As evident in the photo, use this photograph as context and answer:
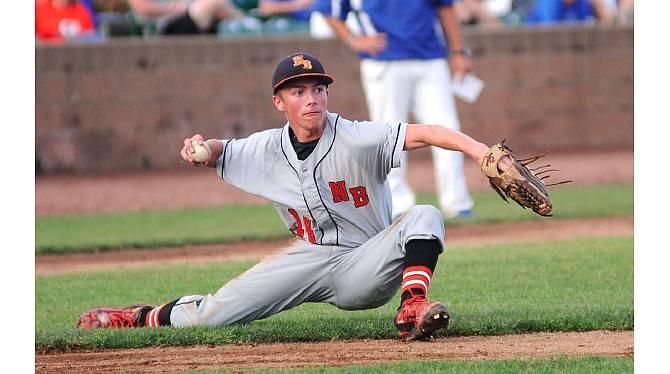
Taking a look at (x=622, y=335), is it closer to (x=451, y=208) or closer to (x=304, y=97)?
(x=304, y=97)

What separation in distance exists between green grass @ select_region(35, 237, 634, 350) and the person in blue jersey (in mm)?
1344

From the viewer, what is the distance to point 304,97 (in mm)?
5531

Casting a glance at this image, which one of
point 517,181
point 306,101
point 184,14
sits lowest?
point 517,181

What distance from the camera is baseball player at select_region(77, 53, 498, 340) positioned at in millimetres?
5488

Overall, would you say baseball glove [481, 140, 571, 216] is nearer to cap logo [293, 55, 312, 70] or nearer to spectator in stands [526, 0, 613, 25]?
cap logo [293, 55, 312, 70]

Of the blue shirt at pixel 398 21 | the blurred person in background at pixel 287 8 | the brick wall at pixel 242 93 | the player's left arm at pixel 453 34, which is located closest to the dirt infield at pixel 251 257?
the brick wall at pixel 242 93

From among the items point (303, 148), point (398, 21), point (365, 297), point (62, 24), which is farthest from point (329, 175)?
point (62, 24)

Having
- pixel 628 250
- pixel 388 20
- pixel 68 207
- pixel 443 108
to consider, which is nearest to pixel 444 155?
pixel 443 108

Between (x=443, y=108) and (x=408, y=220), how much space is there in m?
4.51

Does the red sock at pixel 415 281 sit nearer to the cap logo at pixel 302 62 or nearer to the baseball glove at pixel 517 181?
the baseball glove at pixel 517 181

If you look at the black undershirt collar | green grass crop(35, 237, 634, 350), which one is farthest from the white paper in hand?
the black undershirt collar

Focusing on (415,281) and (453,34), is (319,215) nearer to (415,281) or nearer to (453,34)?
(415,281)

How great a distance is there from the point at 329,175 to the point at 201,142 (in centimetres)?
65

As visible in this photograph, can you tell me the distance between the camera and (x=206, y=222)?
424 inches
